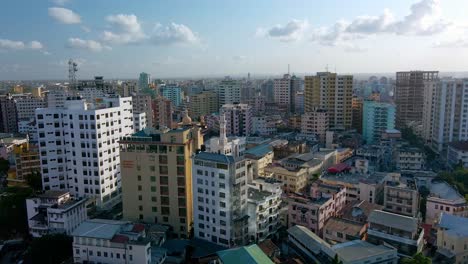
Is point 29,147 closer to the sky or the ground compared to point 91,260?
closer to the sky

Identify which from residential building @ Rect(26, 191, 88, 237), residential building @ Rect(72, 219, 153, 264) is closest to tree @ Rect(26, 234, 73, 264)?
residential building @ Rect(72, 219, 153, 264)

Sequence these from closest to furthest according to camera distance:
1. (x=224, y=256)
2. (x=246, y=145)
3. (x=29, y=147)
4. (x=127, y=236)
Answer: (x=224, y=256) < (x=127, y=236) < (x=29, y=147) < (x=246, y=145)

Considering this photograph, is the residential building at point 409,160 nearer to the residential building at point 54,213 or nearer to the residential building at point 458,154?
the residential building at point 458,154

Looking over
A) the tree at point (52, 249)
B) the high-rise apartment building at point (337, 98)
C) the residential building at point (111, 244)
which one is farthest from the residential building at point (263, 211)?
the high-rise apartment building at point (337, 98)

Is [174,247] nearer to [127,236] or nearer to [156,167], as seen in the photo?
[127,236]

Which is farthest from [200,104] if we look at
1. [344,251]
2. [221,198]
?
[344,251]

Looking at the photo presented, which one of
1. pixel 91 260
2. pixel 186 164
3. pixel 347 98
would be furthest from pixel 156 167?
pixel 347 98
